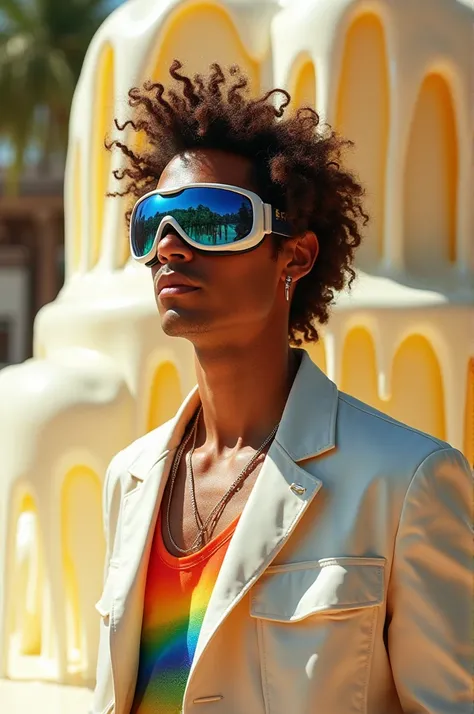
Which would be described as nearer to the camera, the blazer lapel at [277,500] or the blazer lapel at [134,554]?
the blazer lapel at [277,500]

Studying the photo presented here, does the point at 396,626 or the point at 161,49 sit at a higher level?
the point at 161,49

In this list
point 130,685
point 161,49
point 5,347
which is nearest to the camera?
point 130,685

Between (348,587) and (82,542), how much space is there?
4212 millimetres

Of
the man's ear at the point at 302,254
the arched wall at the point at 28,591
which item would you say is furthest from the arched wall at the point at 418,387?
the man's ear at the point at 302,254

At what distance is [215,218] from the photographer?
1851mm

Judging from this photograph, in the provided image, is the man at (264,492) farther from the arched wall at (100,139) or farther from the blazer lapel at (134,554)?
the arched wall at (100,139)

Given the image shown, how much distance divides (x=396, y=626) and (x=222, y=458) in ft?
1.68

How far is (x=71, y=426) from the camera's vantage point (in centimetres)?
562

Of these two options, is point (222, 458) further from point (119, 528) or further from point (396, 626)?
point (396, 626)

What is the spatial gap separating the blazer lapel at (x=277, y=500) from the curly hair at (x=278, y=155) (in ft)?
1.10

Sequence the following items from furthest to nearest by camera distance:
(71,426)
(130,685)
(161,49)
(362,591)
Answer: (161,49)
(71,426)
(130,685)
(362,591)

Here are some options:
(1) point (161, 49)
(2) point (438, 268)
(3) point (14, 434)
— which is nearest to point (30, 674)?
(3) point (14, 434)

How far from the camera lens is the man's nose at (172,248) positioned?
1881 mm

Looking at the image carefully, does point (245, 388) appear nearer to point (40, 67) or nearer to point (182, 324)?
point (182, 324)
